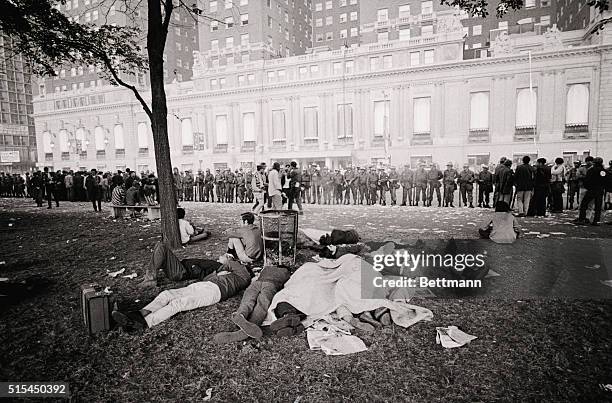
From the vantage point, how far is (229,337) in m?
4.25

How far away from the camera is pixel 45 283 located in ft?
21.6

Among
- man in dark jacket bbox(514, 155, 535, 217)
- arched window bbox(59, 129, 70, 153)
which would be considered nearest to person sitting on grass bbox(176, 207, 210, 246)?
man in dark jacket bbox(514, 155, 535, 217)

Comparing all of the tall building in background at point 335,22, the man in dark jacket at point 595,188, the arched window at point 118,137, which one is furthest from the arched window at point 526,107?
the arched window at point 118,137

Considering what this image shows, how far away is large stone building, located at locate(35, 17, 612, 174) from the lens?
1330 inches

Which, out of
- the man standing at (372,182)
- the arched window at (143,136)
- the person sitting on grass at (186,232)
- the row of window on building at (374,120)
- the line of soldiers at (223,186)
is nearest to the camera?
the person sitting on grass at (186,232)

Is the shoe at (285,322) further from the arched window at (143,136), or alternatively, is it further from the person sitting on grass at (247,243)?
the arched window at (143,136)

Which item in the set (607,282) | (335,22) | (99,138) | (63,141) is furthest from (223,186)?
(335,22)

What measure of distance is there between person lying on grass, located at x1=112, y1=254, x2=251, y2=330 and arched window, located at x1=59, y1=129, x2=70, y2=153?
68572 millimetres

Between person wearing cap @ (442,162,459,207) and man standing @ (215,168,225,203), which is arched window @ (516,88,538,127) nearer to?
person wearing cap @ (442,162,459,207)

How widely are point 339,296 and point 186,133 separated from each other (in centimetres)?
4998

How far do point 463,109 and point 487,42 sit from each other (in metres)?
24.4

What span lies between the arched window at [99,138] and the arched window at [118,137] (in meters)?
2.69

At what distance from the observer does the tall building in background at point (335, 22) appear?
66.1 meters

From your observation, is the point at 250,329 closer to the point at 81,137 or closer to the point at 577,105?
the point at 577,105
